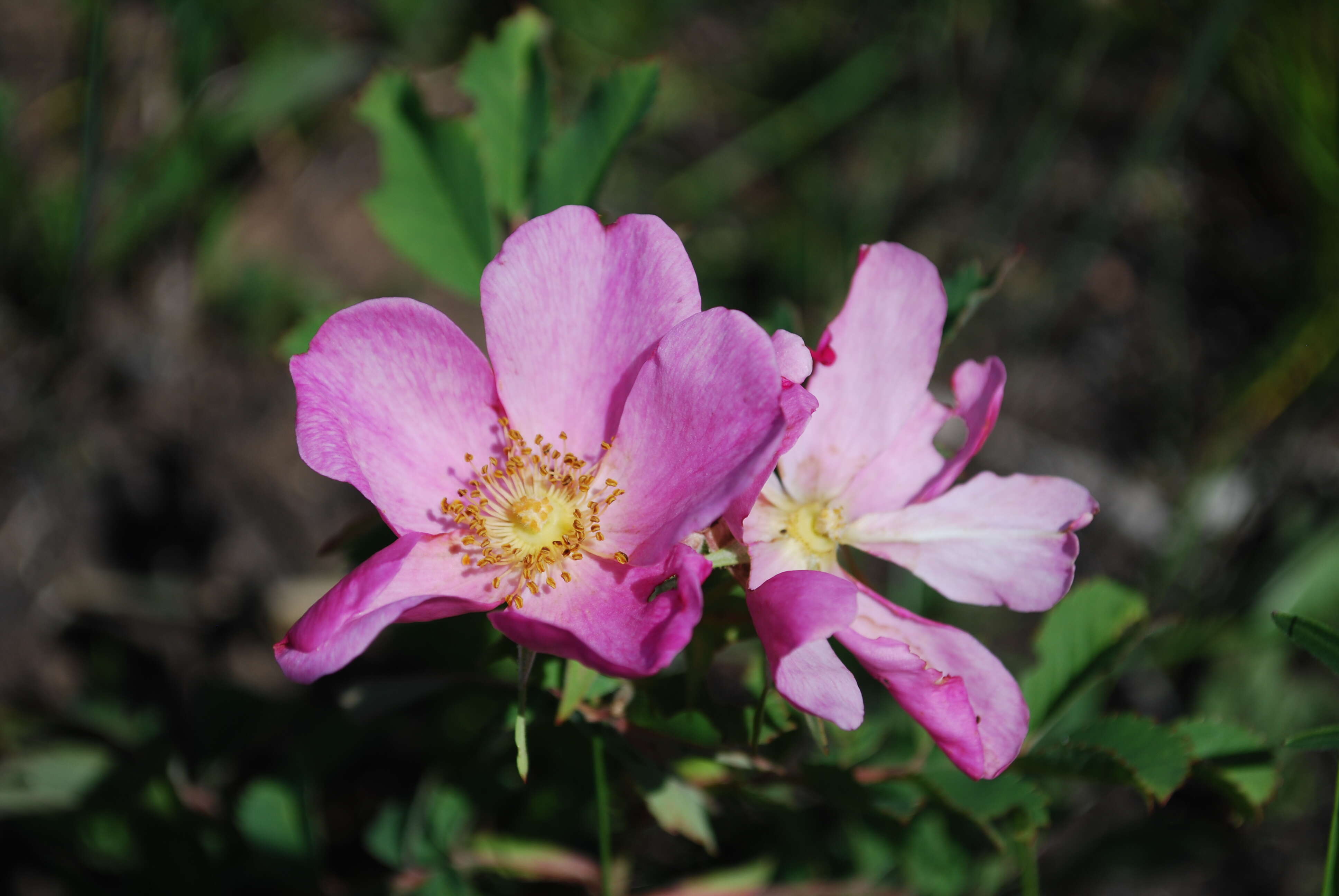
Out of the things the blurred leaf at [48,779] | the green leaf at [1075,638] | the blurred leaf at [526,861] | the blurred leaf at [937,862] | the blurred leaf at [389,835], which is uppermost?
the green leaf at [1075,638]

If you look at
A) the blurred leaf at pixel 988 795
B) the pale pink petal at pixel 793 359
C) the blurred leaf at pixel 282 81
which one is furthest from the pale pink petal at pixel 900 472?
the blurred leaf at pixel 282 81

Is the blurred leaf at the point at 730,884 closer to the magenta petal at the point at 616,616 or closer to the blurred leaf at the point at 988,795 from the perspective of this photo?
the blurred leaf at the point at 988,795

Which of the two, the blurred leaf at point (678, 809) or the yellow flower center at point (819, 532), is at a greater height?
the yellow flower center at point (819, 532)

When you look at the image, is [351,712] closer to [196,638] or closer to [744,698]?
[744,698]

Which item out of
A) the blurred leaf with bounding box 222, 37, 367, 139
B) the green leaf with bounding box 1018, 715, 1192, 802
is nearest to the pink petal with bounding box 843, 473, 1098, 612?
the green leaf with bounding box 1018, 715, 1192, 802

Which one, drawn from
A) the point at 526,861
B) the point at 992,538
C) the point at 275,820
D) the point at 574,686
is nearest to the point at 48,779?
the point at 275,820

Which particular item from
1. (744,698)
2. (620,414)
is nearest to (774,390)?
(620,414)
